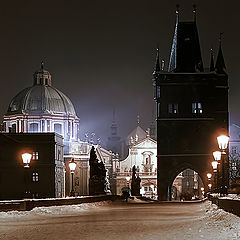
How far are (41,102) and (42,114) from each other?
2568 millimetres

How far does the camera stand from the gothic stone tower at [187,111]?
76062 millimetres

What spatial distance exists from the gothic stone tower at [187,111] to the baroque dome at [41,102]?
3795 centimetres

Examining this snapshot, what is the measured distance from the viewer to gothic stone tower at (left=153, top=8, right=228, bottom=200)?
250 feet

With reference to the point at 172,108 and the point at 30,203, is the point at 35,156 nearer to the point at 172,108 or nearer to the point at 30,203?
the point at 172,108

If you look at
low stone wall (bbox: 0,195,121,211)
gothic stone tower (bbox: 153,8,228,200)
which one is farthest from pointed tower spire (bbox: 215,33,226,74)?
low stone wall (bbox: 0,195,121,211)

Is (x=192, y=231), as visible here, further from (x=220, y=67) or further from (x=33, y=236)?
(x=220, y=67)

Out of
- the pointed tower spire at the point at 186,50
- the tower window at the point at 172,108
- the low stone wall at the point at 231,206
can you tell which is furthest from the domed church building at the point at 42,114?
the low stone wall at the point at 231,206

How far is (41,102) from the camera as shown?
114875mm

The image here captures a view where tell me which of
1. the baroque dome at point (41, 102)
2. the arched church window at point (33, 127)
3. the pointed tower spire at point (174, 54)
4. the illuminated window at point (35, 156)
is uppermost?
the pointed tower spire at point (174, 54)

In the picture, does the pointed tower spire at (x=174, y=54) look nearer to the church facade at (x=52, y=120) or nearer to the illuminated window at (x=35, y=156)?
the illuminated window at (x=35, y=156)

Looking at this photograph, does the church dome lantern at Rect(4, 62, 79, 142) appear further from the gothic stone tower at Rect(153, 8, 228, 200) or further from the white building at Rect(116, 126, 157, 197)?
the gothic stone tower at Rect(153, 8, 228, 200)

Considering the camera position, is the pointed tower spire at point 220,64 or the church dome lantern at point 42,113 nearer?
the pointed tower spire at point 220,64

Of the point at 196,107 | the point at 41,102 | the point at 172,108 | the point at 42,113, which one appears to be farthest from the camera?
the point at 41,102

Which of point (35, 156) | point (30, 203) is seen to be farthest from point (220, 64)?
point (30, 203)
